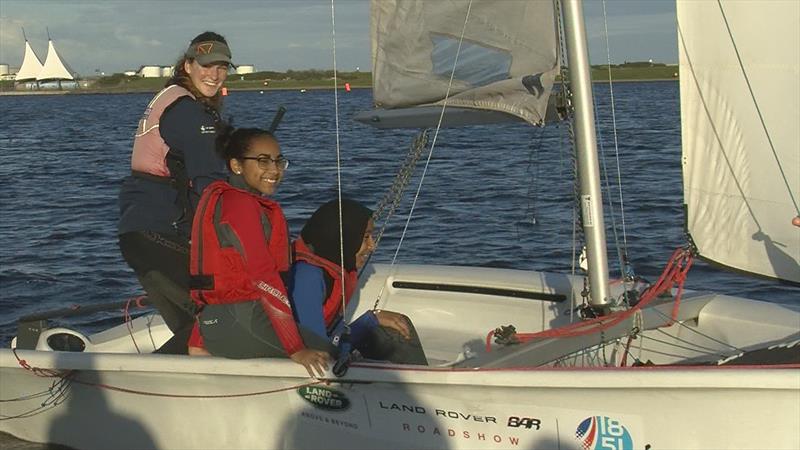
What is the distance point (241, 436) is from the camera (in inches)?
229

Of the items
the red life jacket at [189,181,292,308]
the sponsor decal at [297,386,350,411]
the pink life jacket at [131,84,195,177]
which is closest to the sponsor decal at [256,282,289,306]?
the red life jacket at [189,181,292,308]

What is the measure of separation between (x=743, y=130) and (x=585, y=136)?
723mm

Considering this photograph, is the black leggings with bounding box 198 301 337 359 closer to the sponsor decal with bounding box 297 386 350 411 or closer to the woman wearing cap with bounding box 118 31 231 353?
the sponsor decal with bounding box 297 386 350 411

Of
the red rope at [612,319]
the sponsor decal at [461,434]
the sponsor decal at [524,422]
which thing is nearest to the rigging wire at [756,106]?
the red rope at [612,319]

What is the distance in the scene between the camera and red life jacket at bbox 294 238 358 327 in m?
5.56

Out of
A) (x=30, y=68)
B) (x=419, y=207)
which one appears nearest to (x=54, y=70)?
(x=30, y=68)

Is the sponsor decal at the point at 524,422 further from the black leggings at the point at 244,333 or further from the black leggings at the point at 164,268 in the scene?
the black leggings at the point at 164,268

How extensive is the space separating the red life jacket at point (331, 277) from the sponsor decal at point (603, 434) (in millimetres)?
1271

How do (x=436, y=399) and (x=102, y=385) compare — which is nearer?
(x=436, y=399)

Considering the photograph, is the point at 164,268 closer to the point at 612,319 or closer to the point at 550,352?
the point at 550,352

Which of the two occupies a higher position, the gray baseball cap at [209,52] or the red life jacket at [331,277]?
the gray baseball cap at [209,52]

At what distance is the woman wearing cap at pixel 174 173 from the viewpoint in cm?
561

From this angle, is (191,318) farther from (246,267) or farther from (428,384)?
(428,384)

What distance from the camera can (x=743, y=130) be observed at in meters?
5.65
